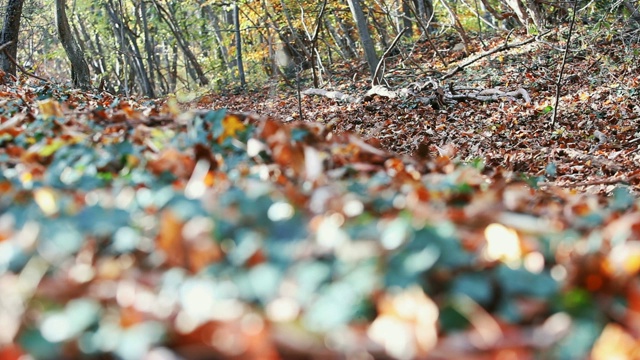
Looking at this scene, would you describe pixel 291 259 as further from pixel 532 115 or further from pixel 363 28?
pixel 363 28

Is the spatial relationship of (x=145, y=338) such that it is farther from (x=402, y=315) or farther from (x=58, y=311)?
(x=402, y=315)

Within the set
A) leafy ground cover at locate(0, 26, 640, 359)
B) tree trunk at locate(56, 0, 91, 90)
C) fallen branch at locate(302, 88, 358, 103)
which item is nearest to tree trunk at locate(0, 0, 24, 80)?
tree trunk at locate(56, 0, 91, 90)

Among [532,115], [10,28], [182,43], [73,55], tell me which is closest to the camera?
[532,115]

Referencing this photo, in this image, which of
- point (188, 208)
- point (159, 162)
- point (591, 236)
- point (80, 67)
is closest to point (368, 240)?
point (188, 208)

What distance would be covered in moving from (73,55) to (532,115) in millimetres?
8201

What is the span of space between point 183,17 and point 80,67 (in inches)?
577

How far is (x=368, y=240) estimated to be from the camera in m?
1.44

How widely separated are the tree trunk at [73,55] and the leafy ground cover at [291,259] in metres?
9.61

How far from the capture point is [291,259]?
1367mm

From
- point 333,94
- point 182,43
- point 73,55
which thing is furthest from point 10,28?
point 182,43

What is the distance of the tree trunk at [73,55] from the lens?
11336 millimetres

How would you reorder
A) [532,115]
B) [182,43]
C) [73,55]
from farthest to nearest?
[182,43] < [73,55] < [532,115]

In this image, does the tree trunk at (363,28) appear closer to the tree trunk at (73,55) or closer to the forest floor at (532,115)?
the forest floor at (532,115)

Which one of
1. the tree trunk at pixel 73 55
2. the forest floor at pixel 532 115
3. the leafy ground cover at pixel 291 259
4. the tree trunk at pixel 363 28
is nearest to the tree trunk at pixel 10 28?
the tree trunk at pixel 73 55
